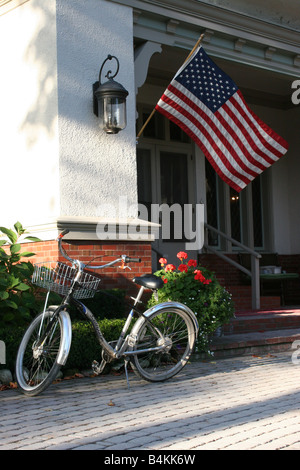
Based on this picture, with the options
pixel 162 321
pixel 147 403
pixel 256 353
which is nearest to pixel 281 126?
pixel 256 353

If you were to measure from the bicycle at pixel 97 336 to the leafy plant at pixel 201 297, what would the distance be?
85 cm

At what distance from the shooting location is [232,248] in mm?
13641

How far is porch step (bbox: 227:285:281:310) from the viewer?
454 inches

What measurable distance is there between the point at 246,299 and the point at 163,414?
286 inches

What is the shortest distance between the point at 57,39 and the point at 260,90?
6835 millimetres

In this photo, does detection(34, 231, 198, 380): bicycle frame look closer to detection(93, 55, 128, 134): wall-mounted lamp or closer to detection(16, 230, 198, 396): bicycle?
detection(16, 230, 198, 396): bicycle

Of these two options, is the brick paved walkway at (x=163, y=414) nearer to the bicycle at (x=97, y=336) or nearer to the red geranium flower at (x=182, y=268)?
the bicycle at (x=97, y=336)

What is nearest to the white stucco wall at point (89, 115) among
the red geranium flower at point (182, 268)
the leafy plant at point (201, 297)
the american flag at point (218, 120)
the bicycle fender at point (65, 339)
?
the american flag at point (218, 120)

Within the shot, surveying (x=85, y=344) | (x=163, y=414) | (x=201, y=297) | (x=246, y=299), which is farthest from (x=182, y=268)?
(x=246, y=299)

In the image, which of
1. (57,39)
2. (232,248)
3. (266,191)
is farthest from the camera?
(266,191)

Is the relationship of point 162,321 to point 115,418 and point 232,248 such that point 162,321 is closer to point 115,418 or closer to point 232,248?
point 115,418

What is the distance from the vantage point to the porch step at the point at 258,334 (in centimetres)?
822

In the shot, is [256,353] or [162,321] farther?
[256,353]

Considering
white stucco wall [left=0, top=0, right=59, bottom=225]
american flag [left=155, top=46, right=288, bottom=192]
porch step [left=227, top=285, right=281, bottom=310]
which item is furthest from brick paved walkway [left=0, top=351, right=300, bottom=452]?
porch step [left=227, top=285, right=281, bottom=310]
